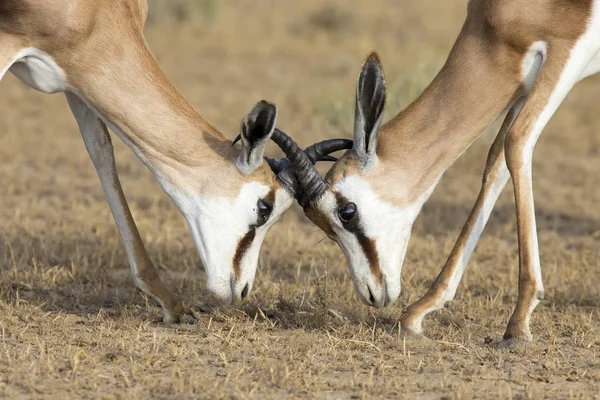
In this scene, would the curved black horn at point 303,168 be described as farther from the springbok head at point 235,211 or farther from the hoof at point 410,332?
the hoof at point 410,332

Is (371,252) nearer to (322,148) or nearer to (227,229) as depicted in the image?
(322,148)

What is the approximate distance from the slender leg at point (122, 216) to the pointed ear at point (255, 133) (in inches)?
40.7

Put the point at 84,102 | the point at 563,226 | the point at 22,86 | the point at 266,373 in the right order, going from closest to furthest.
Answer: the point at 266,373, the point at 84,102, the point at 563,226, the point at 22,86

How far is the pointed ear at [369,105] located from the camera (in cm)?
568

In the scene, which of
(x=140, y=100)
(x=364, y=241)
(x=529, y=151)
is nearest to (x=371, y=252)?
(x=364, y=241)

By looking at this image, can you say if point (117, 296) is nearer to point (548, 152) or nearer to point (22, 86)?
point (548, 152)

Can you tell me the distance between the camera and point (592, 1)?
587cm

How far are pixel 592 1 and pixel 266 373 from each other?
111 inches

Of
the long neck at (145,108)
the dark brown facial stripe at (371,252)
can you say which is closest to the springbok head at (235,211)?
the long neck at (145,108)

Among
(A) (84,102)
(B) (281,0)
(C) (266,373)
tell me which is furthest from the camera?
(B) (281,0)

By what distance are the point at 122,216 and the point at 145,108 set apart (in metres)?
0.94

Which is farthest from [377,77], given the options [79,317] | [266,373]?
[79,317]

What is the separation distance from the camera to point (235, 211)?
580cm

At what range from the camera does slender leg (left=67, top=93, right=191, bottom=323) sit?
633cm
